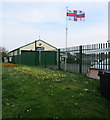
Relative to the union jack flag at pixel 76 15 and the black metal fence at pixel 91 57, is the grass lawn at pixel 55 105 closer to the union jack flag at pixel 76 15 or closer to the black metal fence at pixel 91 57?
the black metal fence at pixel 91 57

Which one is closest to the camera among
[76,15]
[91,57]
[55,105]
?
[55,105]

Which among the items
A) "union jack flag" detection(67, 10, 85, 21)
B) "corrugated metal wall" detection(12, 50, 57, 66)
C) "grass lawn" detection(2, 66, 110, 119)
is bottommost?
"grass lawn" detection(2, 66, 110, 119)

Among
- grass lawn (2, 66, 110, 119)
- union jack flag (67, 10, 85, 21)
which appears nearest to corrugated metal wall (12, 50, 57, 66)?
union jack flag (67, 10, 85, 21)

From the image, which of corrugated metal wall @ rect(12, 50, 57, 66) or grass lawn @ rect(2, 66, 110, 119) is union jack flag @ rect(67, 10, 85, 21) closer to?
corrugated metal wall @ rect(12, 50, 57, 66)

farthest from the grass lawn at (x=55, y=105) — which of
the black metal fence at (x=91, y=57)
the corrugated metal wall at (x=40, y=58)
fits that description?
the corrugated metal wall at (x=40, y=58)

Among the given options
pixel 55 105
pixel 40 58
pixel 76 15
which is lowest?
pixel 55 105

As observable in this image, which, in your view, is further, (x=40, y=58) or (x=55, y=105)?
(x=40, y=58)

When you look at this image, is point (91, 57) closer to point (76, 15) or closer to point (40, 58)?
point (76, 15)

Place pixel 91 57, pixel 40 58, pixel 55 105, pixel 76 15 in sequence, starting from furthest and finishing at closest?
pixel 40 58 → pixel 76 15 → pixel 91 57 → pixel 55 105

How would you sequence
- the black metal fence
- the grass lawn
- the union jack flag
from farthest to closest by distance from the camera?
the union jack flag
the black metal fence
the grass lawn

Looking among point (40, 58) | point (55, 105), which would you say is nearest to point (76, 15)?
point (40, 58)

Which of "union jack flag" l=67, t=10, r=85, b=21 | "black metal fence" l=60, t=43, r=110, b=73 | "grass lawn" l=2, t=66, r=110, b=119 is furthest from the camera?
"union jack flag" l=67, t=10, r=85, b=21

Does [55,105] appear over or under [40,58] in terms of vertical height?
under

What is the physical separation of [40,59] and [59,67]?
Answer: 5.68m
